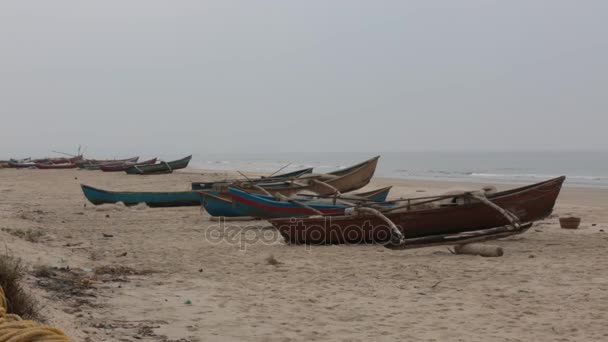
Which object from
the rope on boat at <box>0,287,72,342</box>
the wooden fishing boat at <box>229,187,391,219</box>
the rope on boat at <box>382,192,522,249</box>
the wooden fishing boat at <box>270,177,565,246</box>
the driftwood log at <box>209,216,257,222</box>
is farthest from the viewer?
the driftwood log at <box>209,216,257,222</box>

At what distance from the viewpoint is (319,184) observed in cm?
1402

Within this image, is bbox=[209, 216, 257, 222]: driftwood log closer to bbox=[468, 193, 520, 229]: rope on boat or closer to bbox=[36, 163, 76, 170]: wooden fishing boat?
bbox=[468, 193, 520, 229]: rope on boat

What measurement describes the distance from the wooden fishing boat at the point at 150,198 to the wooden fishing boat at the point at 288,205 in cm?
404

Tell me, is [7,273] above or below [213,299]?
above

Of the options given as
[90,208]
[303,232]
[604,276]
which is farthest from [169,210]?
[604,276]

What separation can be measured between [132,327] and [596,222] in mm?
9942

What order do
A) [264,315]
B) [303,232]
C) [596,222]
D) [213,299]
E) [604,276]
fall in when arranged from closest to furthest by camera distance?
[264,315] < [213,299] < [604,276] < [303,232] < [596,222]

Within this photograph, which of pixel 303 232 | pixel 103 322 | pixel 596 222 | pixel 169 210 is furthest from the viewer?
pixel 169 210

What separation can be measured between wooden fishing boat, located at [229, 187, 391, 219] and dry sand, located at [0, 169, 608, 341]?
0.51m

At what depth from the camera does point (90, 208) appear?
14688 millimetres

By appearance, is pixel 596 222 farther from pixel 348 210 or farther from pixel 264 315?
pixel 264 315

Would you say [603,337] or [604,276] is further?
[604,276]

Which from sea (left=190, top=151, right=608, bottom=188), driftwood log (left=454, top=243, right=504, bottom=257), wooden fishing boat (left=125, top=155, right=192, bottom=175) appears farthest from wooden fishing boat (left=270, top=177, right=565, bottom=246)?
wooden fishing boat (left=125, top=155, right=192, bottom=175)

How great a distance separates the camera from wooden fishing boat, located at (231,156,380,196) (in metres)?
13.3
